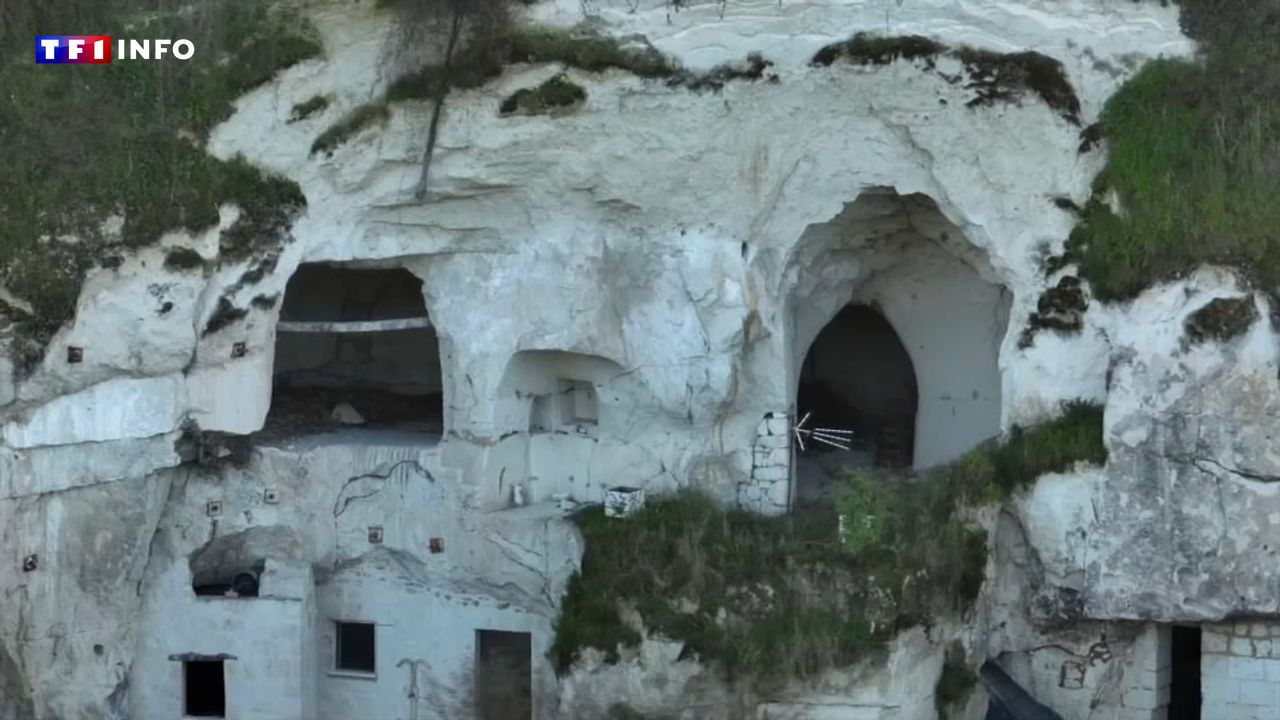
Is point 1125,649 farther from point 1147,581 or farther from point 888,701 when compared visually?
point 888,701

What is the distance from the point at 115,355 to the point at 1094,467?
745 centimetres

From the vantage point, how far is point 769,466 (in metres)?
21.0

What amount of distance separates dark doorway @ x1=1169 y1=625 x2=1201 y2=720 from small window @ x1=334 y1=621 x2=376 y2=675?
6574mm

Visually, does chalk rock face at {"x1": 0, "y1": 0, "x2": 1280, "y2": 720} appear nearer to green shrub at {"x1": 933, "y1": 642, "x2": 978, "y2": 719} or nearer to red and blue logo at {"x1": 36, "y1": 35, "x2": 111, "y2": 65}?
green shrub at {"x1": 933, "y1": 642, "x2": 978, "y2": 719}

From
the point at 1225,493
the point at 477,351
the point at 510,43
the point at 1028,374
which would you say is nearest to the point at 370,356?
the point at 477,351

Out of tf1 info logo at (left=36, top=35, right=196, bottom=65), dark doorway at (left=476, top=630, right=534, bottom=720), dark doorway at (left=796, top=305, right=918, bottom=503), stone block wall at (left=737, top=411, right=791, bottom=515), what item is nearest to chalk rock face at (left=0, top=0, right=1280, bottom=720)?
stone block wall at (left=737, top=411, right=791, bottom=515)

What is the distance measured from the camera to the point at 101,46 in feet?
66.8

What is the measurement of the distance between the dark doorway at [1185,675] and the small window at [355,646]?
21.6 feet

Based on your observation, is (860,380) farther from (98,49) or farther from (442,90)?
(98,49)

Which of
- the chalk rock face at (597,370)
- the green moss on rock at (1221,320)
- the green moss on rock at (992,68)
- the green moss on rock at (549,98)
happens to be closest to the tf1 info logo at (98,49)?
the chalk rock face at (597,370)

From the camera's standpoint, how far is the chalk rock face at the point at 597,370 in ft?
64.0

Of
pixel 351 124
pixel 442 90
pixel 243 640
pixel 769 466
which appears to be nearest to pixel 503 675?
pixel 243 640

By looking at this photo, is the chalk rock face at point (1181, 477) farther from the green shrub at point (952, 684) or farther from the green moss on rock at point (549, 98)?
the green moss on rock at point (549, 98)

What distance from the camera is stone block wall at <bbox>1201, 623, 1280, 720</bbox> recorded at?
1967 cm
